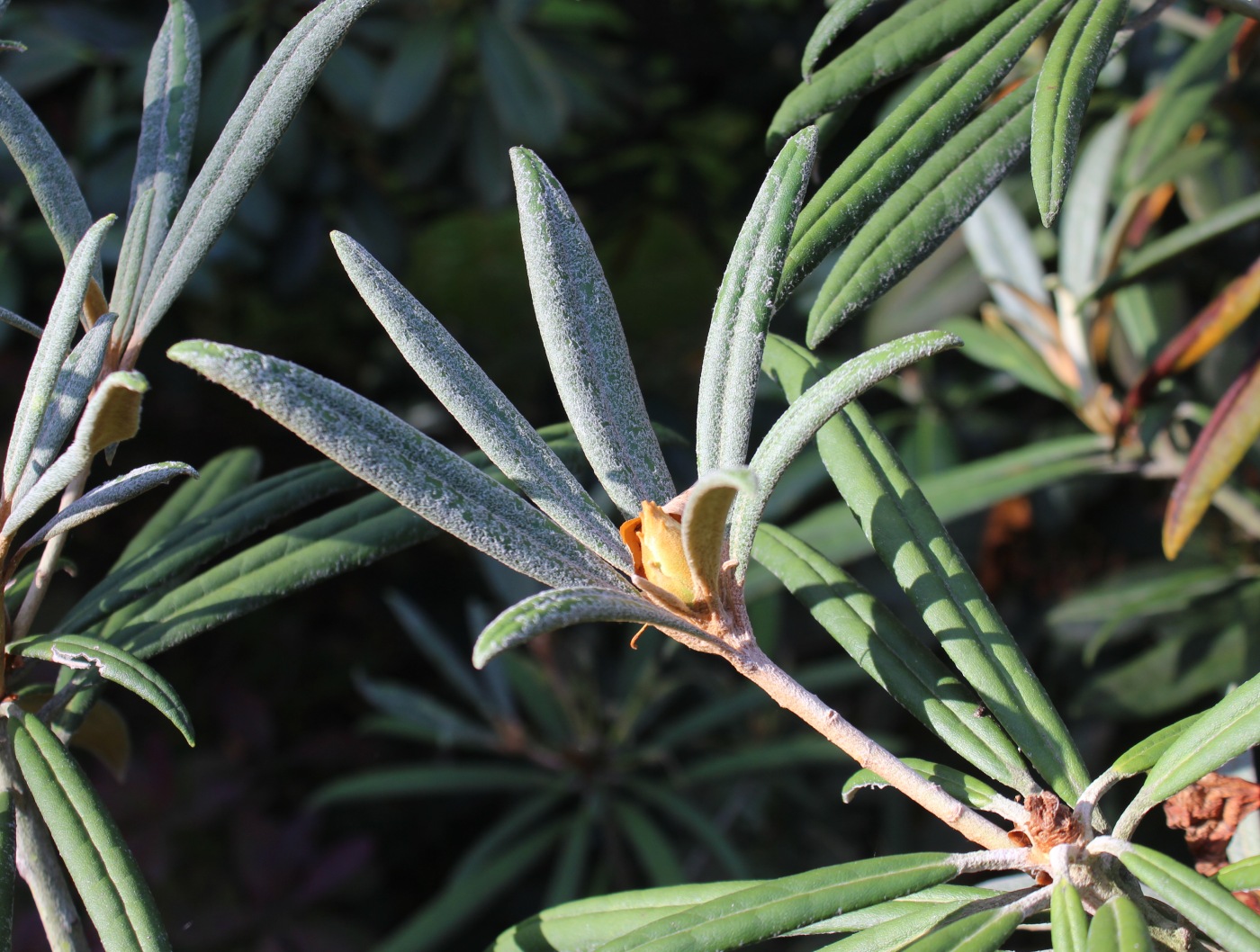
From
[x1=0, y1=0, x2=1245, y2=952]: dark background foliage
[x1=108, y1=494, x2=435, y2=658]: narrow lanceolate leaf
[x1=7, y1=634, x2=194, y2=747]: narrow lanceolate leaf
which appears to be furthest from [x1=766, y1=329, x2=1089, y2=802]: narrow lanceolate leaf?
[x1=0, y1=0, x2=1245, y2=952]: dark background foliage

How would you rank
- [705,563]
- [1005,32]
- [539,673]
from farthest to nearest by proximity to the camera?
1. [539,673]
2. [1005,32]
3. [705,563]

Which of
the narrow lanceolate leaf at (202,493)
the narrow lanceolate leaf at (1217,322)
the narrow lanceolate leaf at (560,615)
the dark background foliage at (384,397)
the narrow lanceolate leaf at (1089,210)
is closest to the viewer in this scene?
the narrow lanceolate leaf at (560,615)

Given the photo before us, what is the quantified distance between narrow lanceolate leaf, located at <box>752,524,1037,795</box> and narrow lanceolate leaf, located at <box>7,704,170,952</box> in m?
0.35

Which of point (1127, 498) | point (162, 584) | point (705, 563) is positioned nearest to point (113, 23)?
point (162, 584)

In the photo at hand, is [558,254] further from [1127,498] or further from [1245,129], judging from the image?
[1127,498]

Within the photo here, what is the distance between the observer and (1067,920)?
42 centimetres

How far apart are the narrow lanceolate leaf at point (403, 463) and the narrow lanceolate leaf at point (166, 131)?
10.2 inches

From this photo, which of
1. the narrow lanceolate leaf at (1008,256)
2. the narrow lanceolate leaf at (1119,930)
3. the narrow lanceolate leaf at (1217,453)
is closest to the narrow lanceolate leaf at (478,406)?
the narrow lanceolate leaf at (1119,930)

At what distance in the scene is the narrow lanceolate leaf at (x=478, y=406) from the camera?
420 mm

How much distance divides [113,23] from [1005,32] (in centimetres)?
143

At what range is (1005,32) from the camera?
0.59 meters

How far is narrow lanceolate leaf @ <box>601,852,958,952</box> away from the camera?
44cm

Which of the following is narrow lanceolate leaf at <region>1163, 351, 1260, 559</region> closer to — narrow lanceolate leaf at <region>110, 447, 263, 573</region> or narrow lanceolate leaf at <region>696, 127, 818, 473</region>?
narrow lanceolate leaf at <region>696, 127, 818, 473</region>

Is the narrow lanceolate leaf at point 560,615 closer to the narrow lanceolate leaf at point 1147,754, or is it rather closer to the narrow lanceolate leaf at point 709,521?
the narrow lanceolate leaf at point 709,521
